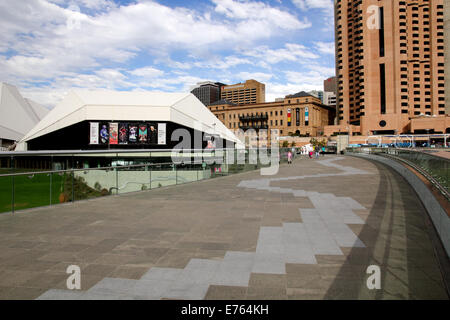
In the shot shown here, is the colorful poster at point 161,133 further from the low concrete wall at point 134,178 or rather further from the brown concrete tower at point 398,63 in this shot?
the brown concrete tower at point 398,63

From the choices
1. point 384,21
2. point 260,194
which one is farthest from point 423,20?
point 260,194

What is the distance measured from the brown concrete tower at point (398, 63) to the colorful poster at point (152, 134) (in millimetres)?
72015

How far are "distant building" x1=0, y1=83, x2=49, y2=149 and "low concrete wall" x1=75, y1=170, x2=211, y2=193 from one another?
8182cm

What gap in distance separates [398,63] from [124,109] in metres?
85.7

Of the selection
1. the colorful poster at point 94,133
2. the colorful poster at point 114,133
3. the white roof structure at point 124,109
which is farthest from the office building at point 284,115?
the colorful poster at point 94,133

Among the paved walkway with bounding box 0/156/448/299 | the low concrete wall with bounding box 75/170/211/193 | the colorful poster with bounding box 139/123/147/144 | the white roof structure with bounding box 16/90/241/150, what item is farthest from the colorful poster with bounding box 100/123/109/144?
the paved walkway with bounding box 0/156/448/299

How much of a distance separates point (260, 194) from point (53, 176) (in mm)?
5904

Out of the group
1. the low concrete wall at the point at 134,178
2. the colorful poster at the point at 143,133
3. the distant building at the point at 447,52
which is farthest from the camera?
the distant building at the point at 447,52

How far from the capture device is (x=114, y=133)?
55844mm

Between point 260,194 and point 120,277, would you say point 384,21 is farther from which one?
point 120,277

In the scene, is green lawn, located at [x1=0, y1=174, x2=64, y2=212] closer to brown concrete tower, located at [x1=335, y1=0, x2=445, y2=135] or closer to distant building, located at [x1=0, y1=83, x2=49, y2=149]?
distant building, located at [x1=0, y1=83, x2=49, y2=149]

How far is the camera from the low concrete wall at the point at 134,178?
918 cm

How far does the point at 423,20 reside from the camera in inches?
4092

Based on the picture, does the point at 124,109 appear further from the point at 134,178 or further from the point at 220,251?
the point at 220,251
